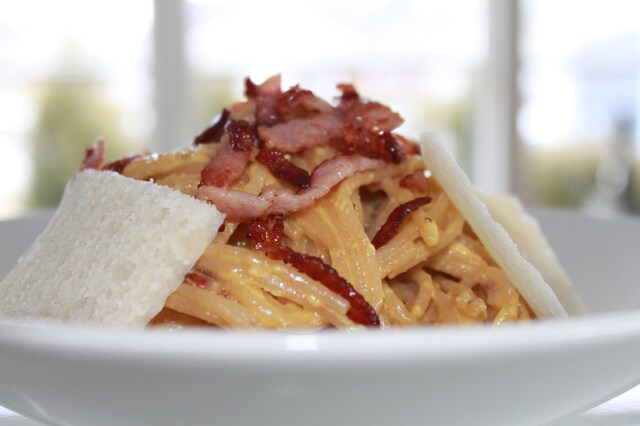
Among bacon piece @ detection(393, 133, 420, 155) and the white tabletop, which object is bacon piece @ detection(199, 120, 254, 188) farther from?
the white tabletop

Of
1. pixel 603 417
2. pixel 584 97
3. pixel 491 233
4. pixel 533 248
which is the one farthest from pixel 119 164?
pixel 584 97

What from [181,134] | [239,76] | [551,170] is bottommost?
[551,170]

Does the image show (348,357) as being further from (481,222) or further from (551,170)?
(551,170)

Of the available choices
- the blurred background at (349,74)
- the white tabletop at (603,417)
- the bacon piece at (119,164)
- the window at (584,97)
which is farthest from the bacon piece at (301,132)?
the window at (584,97)

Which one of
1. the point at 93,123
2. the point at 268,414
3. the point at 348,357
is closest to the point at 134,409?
the point at 268,414

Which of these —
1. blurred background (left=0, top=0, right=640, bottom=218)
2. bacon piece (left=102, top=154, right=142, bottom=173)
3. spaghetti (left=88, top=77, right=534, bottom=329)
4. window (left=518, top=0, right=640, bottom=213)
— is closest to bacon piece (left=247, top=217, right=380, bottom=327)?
spaghetti (left=88, top=77, right=534, bottom=329)

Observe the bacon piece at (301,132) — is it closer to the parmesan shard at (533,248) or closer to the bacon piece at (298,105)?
the bacon piece at (298,105)
